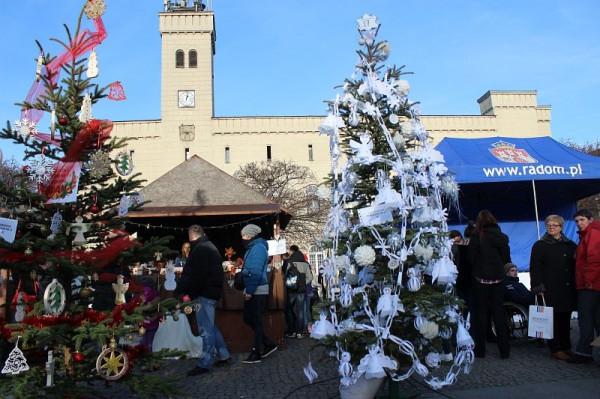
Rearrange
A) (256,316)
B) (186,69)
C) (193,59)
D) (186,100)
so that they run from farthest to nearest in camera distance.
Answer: (193,59) → (186,69) → (186,100) → (256,316)

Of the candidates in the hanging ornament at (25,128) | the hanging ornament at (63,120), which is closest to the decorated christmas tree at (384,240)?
the hanging ornament at (63,120)

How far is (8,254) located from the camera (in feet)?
14.0

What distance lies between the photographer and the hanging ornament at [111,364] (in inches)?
167

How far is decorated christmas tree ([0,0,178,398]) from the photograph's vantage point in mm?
4195

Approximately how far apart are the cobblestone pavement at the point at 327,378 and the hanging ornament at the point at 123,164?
1741mm

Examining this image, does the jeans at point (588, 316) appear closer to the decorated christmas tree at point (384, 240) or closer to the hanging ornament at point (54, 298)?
the decorated christmas tree at point (384, 240)

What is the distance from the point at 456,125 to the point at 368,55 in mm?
50402

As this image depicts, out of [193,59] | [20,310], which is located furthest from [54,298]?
[193,59]

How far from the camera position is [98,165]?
4523 millimetres

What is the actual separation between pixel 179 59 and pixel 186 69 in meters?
1.41

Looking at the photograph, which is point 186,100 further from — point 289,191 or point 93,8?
point 93,8

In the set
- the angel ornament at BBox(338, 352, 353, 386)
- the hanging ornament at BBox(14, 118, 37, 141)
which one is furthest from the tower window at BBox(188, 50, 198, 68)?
the angel ornament at BBox(338, 352, 353, 386)

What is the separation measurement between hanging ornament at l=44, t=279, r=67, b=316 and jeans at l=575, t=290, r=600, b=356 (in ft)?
17.9

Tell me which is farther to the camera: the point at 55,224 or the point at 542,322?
the point at 542,322
